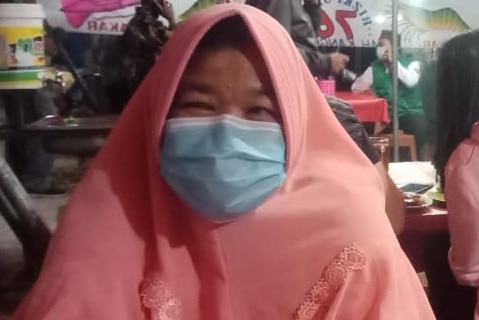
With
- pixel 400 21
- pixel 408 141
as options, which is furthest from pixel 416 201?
pixel 400 21

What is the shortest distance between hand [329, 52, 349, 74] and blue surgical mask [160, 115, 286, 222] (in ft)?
6.11

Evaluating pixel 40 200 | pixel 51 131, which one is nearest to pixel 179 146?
pixel 40 200

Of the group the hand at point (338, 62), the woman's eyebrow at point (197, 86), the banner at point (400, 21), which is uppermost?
the woman's eyebrow at point (197, 86)

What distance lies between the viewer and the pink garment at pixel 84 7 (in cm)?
229

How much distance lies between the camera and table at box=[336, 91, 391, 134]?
2688 mm

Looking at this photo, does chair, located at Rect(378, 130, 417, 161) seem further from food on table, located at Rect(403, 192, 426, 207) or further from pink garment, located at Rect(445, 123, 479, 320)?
pink garment, located at Rect(445, 123, 479, 320)

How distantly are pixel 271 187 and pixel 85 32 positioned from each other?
5.20 ft

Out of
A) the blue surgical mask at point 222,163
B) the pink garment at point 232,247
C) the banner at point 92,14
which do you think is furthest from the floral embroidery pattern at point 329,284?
the banner at point 92,14

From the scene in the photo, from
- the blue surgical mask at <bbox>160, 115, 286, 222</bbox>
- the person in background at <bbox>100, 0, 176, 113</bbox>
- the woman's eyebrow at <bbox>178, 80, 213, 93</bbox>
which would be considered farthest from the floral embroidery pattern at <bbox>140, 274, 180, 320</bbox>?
the person in background at <bbox>100, 0, 176, 113</bbox>

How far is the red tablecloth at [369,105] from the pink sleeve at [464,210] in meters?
1.12

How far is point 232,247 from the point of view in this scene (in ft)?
3.07

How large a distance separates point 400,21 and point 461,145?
1.57 metres

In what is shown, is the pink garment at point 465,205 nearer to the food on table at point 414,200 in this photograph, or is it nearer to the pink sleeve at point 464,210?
the pink sleeve at point 464,210

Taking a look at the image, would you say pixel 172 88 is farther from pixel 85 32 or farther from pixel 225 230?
pixel 85 32
